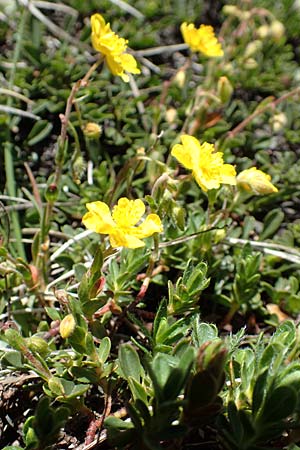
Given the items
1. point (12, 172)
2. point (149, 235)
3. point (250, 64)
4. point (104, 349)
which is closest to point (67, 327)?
point (104, 349)

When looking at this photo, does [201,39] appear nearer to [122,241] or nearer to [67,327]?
[122,241]

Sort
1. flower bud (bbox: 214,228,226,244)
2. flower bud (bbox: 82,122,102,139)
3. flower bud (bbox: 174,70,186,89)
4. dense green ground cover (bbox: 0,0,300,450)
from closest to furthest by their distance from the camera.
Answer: dense green ground cover (bbox: 0,0,300,450) < flower bud (bbox: 214,228,226,244) < flower bud (bbox: 82,122,102,139) < flower bud (bbox: 174,70,186,89)

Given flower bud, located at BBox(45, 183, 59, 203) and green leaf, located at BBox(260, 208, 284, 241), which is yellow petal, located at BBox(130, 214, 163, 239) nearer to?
flower bud, located at BBox(45, 183, 59, 203)

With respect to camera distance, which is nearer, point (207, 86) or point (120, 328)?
point (120, 328)

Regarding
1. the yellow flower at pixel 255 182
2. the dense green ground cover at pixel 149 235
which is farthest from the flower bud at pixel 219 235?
the yellow flower at pixel 255 182

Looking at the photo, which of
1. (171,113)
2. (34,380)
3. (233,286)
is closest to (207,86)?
(171,113)

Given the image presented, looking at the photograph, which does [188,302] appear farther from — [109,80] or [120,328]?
[109,80]

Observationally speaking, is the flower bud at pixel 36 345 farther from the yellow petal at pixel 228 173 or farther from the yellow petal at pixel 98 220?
the yellow petal at pixel 228 173

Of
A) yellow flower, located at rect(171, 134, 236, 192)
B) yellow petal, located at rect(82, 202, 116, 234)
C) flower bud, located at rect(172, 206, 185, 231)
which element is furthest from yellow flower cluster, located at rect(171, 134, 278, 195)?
yellow petal, located at rect(82, 202, 116, 234)
